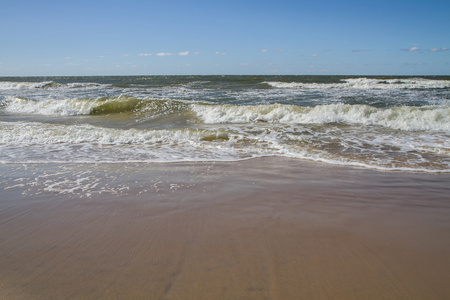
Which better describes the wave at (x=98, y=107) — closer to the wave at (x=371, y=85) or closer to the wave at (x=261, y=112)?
the wave at (x=261, y=112)

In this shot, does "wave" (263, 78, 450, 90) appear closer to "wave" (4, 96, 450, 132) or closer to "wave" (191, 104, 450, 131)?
"wave" (4, 96, 450, 132)

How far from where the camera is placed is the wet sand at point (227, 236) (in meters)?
1.91

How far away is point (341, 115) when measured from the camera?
10328 millimetres

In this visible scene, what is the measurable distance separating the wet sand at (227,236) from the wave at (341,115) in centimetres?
555

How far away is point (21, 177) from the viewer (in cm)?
447

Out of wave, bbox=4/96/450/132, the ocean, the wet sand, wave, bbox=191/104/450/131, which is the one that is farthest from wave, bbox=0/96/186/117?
the wet sand

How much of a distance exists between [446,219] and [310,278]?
1902mm

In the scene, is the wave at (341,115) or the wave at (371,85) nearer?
the wave at (341,115)

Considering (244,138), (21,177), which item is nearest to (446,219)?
(244,138)

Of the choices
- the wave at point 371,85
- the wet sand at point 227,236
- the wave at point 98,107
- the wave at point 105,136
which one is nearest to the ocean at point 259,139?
the wave at point 105,136

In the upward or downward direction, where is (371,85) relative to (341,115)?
upward

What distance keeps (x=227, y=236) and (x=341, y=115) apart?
9.07 m

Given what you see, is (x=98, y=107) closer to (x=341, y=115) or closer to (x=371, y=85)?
(x=341, y=115)

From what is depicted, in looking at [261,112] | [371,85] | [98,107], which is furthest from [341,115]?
[371,85]
